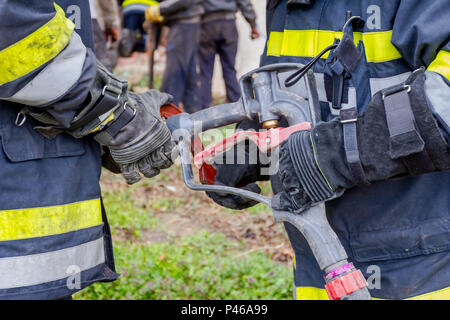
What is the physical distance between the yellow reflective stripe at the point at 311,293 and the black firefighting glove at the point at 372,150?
0.40 meters

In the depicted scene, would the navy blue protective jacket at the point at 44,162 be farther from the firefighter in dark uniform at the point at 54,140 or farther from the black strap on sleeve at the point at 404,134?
the black strap on sleeve at the point at 404,134

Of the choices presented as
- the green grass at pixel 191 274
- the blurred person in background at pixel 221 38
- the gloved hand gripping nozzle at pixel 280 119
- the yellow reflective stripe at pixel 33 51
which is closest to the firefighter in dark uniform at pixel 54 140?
the yellow reflective stripe at pixel 33 51

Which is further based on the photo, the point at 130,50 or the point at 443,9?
the point at 130,50

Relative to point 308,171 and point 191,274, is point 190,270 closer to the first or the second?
point 191,274

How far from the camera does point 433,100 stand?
1.29 metres

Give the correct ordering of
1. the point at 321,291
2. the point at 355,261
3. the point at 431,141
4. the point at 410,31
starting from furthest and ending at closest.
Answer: the point at 321,291 < the point at 355,261 < the point at 410,31 < the point at 431,141

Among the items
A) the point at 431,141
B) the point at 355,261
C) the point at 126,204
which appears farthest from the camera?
the point at 126,204

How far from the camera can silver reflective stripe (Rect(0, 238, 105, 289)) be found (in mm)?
1590

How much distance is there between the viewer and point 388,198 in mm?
1555

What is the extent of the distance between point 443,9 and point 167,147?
1.02 metres

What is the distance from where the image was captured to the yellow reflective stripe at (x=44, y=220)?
1599 mm

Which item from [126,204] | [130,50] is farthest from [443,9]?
[130,50]
